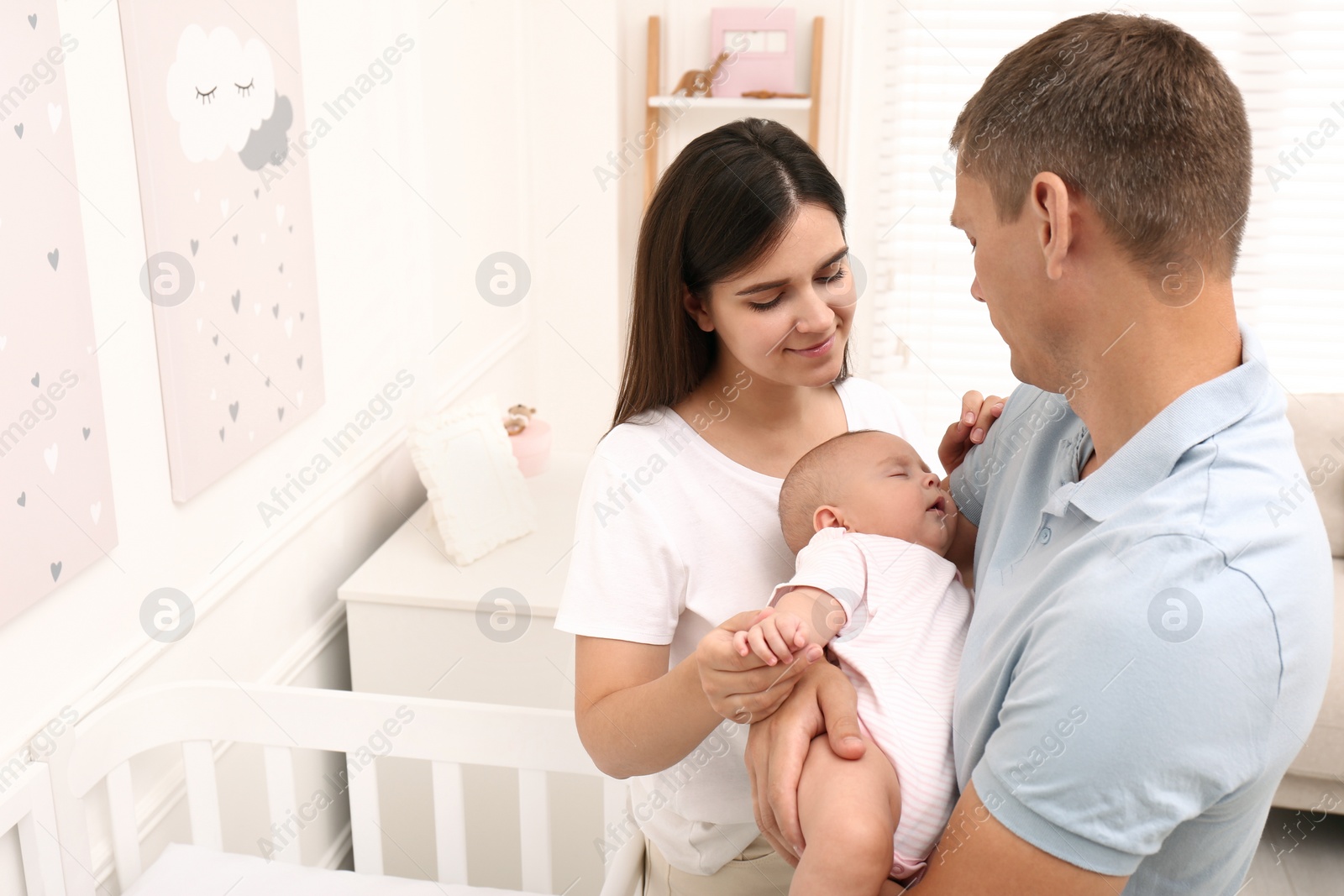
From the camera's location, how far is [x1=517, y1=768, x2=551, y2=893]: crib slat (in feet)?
4.63

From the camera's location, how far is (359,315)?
2.28m

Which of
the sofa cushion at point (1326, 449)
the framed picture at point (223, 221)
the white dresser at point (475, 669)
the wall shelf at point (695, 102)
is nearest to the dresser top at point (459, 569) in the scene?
the white dresser at point (475, 669)

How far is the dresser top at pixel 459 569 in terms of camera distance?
2084mm

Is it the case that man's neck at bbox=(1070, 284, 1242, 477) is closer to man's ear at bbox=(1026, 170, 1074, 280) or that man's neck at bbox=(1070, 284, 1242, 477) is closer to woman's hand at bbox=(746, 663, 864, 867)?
man's ear at bbox=(1026, 170, 1074, 280)

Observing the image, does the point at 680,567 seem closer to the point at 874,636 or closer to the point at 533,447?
the point at 874,636

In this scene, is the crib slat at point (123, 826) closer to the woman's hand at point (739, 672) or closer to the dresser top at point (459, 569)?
the dresser top at point (459, 569)

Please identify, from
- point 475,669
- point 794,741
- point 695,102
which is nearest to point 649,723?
point 794,741

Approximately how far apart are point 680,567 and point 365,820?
65cm

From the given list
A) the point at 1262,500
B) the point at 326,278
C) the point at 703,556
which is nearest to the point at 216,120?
the point at 326,278

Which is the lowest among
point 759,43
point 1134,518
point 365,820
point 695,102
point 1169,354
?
point 365,820

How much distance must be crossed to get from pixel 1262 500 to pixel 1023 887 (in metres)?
0.34

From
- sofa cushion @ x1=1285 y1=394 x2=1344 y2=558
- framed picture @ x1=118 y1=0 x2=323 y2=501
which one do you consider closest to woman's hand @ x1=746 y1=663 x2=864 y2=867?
framed picture @ x1=118 y1=0 x2=323 y2=501

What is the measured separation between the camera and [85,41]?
1396 millimetres

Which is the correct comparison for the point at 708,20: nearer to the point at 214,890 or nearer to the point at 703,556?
the point at 703,556
